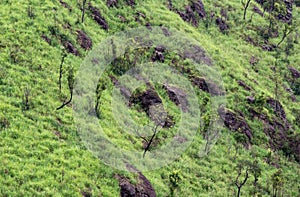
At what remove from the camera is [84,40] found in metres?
55.5

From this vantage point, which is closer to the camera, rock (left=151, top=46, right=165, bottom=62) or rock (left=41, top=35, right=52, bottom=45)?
rock (left=41, top=35, right=52, bottom=45)

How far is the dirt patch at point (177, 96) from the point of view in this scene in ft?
180

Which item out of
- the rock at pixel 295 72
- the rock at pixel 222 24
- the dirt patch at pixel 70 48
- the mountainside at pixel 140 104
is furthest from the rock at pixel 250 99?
the dirt patch at pixel 70 48

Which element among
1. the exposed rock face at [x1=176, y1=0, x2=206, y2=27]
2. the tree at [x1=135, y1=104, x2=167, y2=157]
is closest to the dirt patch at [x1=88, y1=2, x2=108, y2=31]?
the tree at [x1=135, y1=104, x2=167, y2=157]

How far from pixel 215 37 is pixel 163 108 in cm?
3314

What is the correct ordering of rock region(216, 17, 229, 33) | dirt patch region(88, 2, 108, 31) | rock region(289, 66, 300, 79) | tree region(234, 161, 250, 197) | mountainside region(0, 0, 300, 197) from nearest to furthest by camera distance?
mountainside region(0, 0, 300, 197) < tree region(234, 161, 250, 197) < dirt patch region(88, 2, 108, 31) < rock region(289, 66, 300, 79) < rock region(216, 17, 229, 33)

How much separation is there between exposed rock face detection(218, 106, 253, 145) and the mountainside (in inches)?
7.6

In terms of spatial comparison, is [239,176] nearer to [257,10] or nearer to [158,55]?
[158,55]

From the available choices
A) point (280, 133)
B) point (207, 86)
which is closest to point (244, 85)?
point (207, 86)

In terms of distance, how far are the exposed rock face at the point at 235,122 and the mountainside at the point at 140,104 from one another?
19 cm

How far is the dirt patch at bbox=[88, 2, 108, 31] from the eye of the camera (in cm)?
6297

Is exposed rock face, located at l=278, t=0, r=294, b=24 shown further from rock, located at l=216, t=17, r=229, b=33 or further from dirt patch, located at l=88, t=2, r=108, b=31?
dirt patch, located at l=88, t=2, r=108, b=31

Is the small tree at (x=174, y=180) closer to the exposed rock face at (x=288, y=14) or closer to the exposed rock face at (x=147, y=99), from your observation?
the exposed rock face at (x=147, y=99)

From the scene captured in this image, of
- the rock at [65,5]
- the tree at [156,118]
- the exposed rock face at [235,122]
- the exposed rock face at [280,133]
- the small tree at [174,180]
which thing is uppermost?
the rock at [65,5]
